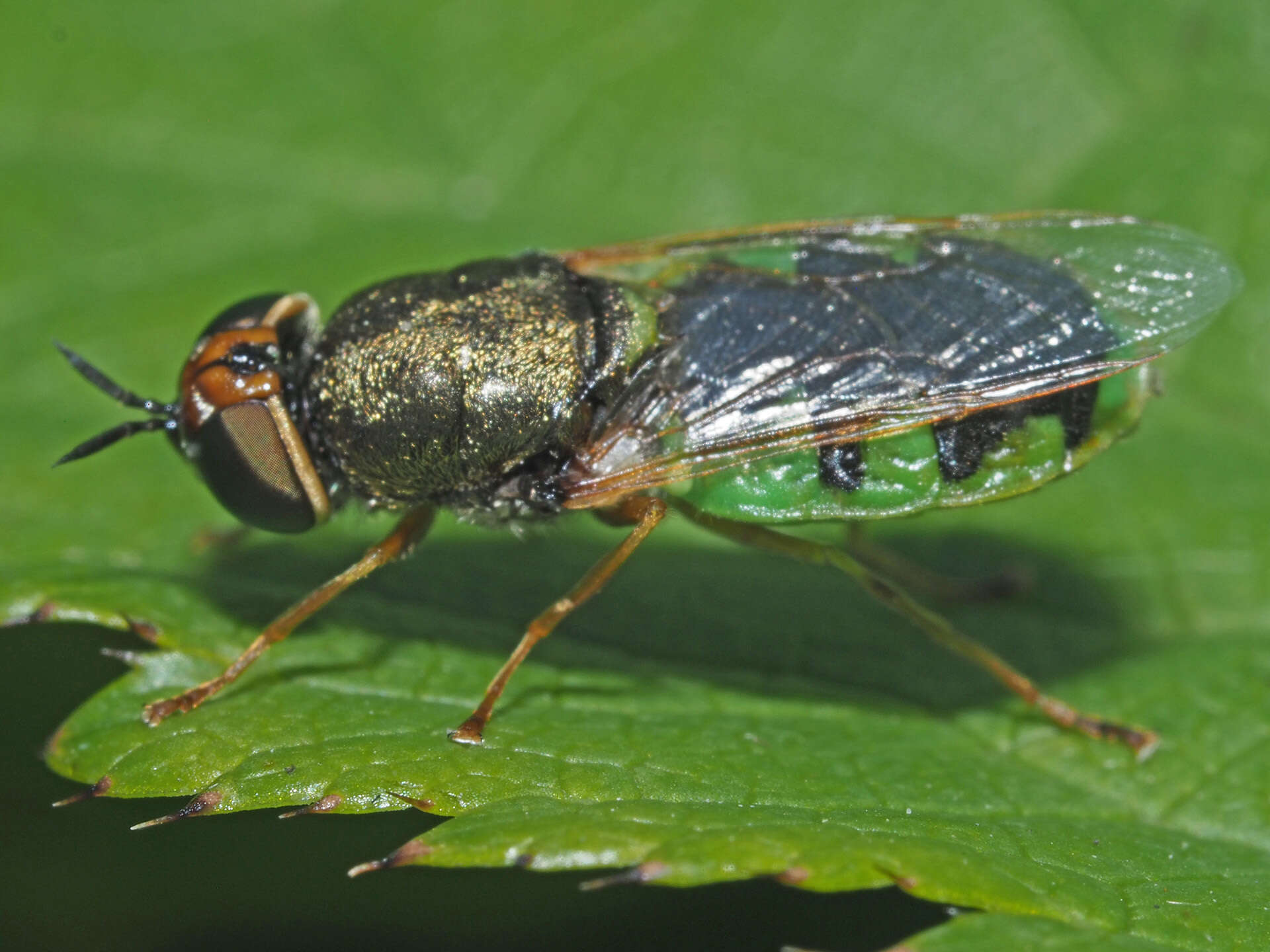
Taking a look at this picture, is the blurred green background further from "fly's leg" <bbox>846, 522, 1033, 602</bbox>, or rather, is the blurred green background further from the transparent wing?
the transparent wing

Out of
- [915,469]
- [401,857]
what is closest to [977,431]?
[915,469]

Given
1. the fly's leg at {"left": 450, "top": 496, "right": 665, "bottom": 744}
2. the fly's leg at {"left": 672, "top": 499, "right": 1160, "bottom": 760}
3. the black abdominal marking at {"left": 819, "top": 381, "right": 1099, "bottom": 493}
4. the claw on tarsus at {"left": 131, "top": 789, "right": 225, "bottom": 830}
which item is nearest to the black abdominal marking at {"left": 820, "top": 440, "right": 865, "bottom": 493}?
the black abdominal marking at {"left": 819, "top": 381, "right": 1099, "bottom": 493}

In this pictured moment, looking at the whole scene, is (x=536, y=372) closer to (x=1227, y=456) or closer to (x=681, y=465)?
(x=681, y=465)

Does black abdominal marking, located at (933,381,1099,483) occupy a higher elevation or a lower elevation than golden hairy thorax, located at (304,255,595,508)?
lower

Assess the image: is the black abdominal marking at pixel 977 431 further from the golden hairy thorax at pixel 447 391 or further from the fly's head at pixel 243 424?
the fly's head at pixel 243 424

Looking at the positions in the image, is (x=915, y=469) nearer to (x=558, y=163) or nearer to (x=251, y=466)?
(x=251, y=466)

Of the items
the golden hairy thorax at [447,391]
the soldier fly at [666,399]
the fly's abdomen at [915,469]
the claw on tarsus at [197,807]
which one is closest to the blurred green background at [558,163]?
the soldier fly at [666,399]
